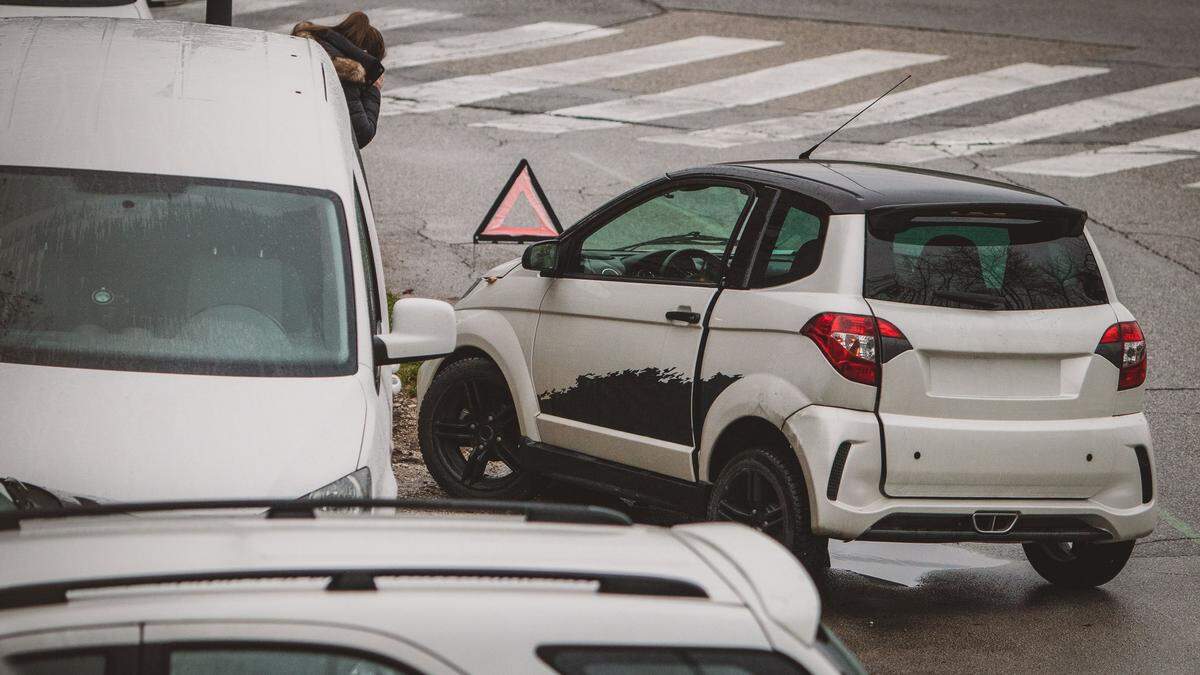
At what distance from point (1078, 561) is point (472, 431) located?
3.01 metres

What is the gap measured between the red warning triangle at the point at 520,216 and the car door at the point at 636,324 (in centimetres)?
319

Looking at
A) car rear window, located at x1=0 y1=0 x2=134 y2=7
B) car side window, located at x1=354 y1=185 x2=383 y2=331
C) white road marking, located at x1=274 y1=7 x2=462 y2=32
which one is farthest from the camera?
white road marking, located at x1=274 y1=7 x2=462 y2=32

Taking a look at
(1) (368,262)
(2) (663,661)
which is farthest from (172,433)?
(2) (663,661)

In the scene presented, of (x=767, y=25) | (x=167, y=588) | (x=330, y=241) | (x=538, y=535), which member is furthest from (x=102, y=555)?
(x=767, y=25)

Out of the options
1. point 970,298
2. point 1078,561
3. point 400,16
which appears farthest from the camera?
point 400,16

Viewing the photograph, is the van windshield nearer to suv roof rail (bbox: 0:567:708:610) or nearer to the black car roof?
the black car roof

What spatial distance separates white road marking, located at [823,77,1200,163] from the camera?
1752cm

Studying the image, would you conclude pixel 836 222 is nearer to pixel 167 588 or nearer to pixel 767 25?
pixel 167 588

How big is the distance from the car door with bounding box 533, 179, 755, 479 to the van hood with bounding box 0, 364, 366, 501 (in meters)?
2.07

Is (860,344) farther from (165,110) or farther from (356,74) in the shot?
(356,74)

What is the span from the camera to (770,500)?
6570 millimetres

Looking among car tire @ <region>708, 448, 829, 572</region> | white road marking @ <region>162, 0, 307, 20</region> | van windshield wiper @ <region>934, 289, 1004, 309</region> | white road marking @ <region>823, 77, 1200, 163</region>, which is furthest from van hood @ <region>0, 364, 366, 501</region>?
white road marking @ <region>162, 0, 307, 20</region>

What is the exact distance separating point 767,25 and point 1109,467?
18.5 metres

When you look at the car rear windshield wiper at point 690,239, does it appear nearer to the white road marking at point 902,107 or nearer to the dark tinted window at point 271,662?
the dark tinted window at point 271,662
